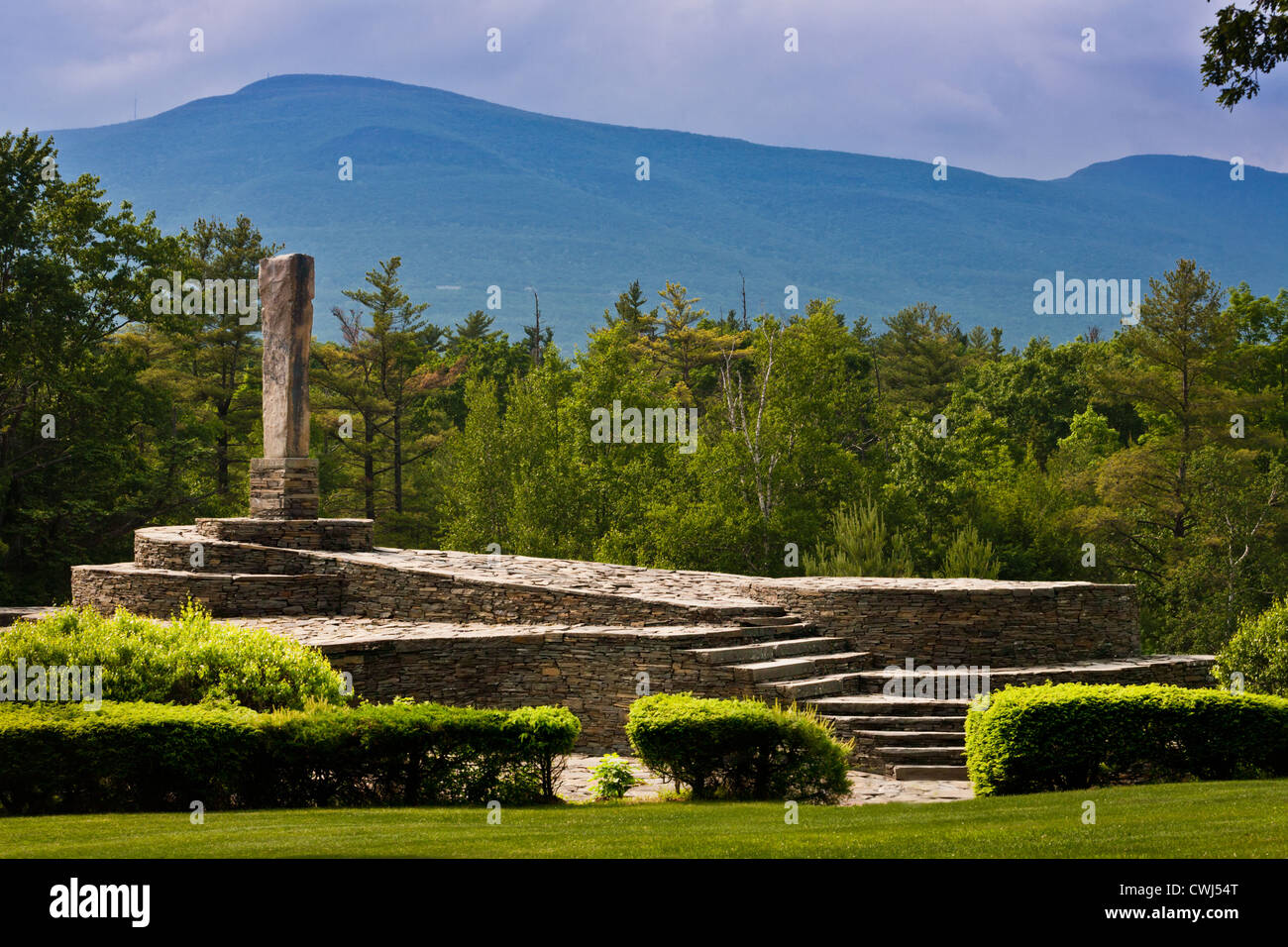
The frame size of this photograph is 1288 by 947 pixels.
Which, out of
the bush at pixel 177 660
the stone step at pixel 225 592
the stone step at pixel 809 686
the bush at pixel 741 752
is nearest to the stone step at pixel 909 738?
the stone step at pixel 809 686

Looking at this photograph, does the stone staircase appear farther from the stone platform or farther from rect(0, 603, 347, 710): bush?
rect(0, 603, 347, 710): bush

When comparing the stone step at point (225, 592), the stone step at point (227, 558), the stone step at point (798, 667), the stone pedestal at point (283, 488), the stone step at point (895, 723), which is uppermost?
the stone pedestal at point (283, 488)

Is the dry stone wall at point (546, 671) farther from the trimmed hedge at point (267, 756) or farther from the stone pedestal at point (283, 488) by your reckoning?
the stone pedestal at point (283, 488)

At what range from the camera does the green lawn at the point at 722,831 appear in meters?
6.63

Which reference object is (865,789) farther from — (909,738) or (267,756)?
(267,756)

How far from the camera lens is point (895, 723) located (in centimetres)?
1261

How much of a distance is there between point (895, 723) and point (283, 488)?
985 centimetres

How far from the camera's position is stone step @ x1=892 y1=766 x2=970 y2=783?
11734 millimetres

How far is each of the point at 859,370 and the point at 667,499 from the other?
28.1 meters

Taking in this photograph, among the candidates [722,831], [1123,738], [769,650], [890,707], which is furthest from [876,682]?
[722,831]

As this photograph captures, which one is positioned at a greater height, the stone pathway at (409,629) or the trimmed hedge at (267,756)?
the stone pathway at (409,629)

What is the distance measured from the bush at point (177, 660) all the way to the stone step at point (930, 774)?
573 centimetres

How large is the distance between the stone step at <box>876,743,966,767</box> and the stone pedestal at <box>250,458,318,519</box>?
9.62m
